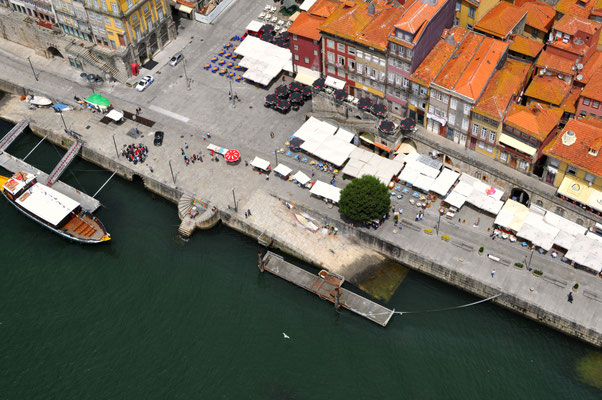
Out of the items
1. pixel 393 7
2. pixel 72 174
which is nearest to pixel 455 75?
pixel 393 7

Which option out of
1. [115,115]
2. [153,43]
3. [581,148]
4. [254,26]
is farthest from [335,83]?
[581,148]

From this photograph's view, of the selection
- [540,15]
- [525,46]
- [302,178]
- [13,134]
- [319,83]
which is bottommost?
[13,134]

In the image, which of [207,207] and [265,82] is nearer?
[207,207]

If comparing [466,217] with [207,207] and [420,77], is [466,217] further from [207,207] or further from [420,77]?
[207,207]

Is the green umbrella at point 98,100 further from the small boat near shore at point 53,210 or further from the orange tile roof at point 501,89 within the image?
the orange tile roof at point 501,89

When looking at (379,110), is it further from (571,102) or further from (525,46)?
(571,102)

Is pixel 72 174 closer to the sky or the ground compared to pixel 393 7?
closer to the ground
